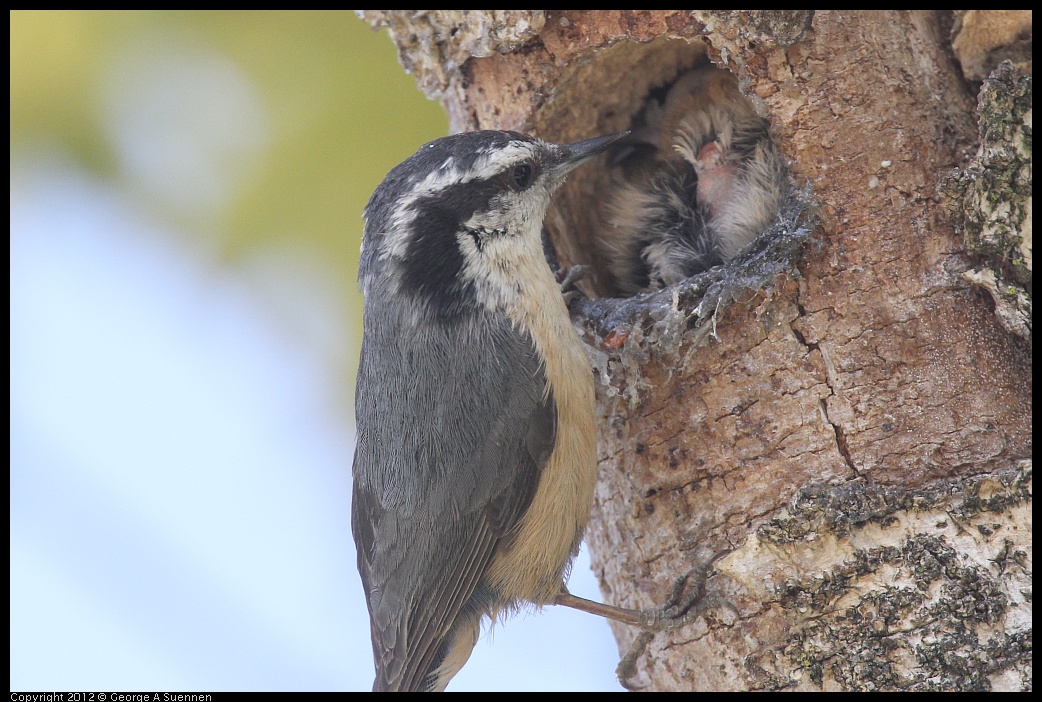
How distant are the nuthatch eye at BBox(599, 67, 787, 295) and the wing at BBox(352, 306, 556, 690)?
2.45 feet

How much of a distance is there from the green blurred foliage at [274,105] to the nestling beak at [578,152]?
67cm

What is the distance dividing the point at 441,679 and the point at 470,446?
0.72 meters

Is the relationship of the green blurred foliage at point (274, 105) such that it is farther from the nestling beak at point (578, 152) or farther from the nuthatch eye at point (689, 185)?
the nuthatch eye at point (689, 185)

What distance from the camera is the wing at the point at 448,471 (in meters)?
2.78

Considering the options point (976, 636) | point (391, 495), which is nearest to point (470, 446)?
point (391, 495)

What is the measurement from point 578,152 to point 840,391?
1083 mm

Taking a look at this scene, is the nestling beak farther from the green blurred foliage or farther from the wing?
the green blurred foliage

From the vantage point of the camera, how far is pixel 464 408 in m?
2.79

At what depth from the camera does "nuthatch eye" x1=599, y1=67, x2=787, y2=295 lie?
3078 mm

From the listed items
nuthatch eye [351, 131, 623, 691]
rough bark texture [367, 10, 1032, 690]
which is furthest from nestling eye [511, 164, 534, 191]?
rough bark texture [367, 10, 1032, 690]

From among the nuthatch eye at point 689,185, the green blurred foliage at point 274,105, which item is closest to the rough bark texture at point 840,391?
the nuthatch eye at point 689,185
